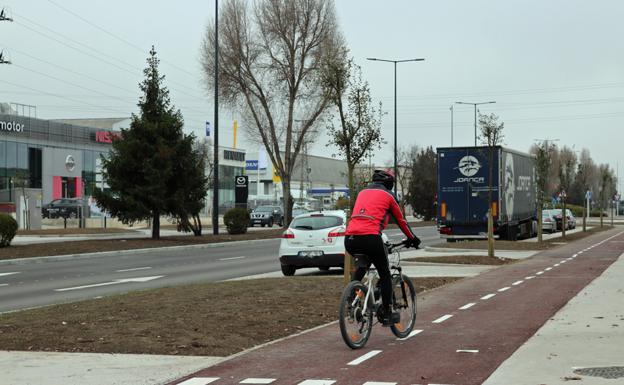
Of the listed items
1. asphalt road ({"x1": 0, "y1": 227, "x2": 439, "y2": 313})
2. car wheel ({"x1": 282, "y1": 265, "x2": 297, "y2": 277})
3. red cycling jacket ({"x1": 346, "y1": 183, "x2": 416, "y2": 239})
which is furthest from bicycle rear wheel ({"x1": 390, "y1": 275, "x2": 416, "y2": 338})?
car wheel ({"x1": 282, "y1": 265, "x2": 297, "y2": 277})

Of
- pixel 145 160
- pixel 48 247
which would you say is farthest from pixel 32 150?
pixel 48 247

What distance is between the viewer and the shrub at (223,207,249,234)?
142 ft

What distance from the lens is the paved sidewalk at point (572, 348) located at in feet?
23.5

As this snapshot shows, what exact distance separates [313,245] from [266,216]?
137 ft

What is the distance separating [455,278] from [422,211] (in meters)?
55.6

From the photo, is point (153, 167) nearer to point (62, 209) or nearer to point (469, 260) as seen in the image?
point (469, 260)

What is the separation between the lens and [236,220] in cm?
4322

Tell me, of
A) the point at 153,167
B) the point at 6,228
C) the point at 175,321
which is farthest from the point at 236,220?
the point at 175,321

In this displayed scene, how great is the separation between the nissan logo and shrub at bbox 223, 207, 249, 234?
37.2 metres

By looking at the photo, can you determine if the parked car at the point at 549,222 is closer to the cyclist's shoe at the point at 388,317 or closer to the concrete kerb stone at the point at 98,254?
the concrete kerb stone at the point at 98,254

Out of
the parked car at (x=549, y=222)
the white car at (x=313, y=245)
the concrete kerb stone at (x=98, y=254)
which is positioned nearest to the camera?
the white car at (x=313, y=245)

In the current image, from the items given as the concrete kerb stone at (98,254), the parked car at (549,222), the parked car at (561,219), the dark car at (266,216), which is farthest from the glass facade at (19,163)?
the parked car at (561,219)

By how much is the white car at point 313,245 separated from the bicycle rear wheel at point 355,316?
10876 millimetres

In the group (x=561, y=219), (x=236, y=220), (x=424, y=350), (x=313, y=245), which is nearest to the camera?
(x=424, y=350)
